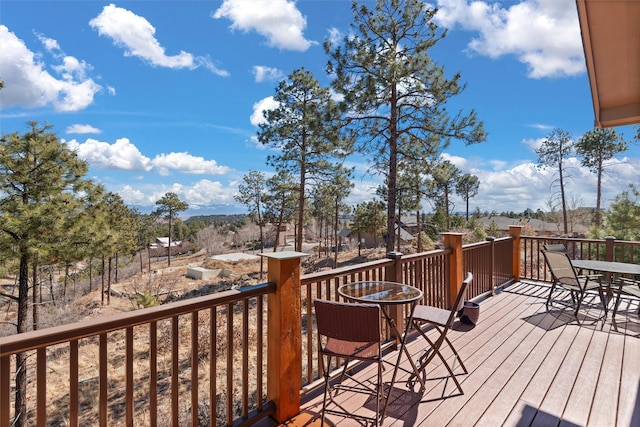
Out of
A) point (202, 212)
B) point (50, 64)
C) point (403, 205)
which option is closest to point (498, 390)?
point (403, 205)

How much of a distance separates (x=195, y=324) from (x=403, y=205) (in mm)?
14241

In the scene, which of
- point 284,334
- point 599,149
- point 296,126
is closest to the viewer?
point 284,334

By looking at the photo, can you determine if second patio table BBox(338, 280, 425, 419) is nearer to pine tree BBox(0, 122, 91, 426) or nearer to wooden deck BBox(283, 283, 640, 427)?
wooden deck BBox(283, 283, 640, 427)

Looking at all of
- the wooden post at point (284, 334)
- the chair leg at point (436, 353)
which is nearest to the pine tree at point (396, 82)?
the chair leg at point (436, 353)

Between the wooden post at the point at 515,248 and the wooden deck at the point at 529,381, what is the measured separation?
2.14m

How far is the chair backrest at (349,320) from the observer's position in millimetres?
1978

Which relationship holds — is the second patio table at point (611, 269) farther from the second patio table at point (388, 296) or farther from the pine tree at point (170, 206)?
the pine tree at point (170, 206)

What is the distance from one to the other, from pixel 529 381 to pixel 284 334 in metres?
2.21

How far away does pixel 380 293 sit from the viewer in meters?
2.78

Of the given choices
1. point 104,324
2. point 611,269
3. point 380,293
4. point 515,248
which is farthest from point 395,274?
point 515,248

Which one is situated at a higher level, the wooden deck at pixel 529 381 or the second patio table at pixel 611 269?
the second patio table at pixel 611 269

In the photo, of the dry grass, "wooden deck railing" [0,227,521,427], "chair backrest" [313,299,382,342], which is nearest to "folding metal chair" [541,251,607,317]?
"wooden deck railing" [0,227,521,427]

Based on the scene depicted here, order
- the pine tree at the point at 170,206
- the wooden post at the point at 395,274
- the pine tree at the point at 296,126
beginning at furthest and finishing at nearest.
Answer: the pine tree at the point at 170,206
the pine tree at the point at 296,126
the wooden post at the point at 395,274

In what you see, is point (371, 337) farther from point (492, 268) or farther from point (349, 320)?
point (492, 268)
